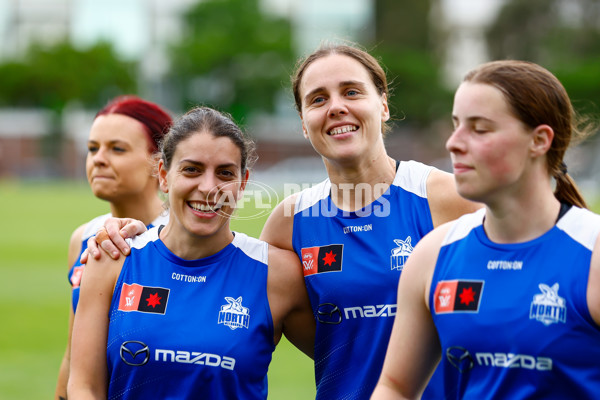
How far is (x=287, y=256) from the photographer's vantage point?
3.75 meters

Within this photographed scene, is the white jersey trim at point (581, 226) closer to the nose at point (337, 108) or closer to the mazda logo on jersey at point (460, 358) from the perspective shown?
the mazda logo on jersey at point (460, 358)

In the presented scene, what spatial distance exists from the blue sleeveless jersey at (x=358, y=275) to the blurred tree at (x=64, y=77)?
65.5m

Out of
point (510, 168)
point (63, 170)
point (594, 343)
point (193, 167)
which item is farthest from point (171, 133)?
point (63, 170)

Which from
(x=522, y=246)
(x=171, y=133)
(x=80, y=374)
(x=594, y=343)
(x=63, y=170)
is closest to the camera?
(x=594, y=343)

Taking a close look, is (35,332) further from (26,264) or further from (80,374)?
(80,374)

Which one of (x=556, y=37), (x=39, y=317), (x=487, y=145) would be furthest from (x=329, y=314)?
(x=556, y=37)

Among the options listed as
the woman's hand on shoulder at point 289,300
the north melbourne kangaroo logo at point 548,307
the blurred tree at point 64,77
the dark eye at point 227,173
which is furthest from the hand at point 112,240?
the blurred tree at point 64,77

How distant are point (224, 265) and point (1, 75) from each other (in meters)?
68.6

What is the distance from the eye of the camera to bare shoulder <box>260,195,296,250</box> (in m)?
3.95

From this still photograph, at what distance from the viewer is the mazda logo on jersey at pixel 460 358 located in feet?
8.89

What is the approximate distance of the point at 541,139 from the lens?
8.79 feet

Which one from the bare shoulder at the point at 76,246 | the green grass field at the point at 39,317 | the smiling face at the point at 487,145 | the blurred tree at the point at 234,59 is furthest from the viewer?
the blurred tree at the point at 234,59

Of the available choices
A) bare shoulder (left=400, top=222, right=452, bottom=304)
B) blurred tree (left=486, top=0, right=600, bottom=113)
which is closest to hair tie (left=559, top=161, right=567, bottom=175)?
bare shoulder (left=400, top=222, right=452, bottom=304)

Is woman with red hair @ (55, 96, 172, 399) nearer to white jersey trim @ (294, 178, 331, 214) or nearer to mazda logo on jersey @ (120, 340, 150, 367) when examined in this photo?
white jersey trim @ (294, 178, 331, 214)
